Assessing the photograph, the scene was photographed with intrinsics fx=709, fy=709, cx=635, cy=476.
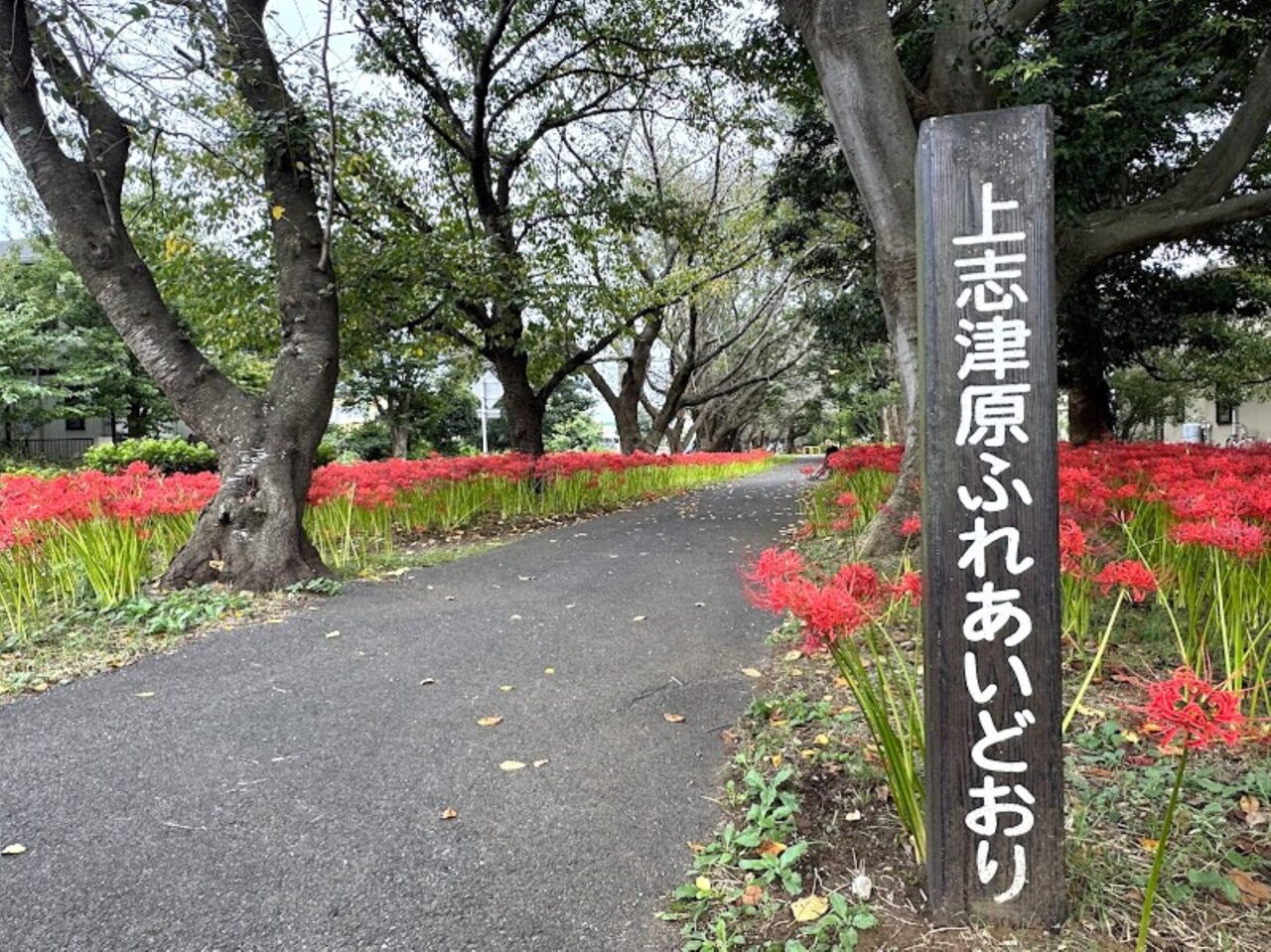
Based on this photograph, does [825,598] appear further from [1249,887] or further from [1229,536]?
[1229,536]

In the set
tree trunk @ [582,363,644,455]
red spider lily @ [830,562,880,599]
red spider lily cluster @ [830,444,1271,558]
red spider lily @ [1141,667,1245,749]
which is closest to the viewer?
red spider lily @ [1141,667,1245,749]

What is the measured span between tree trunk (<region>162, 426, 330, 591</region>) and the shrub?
863 cm

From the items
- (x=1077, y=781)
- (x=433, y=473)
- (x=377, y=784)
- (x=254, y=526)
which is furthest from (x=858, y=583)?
(x=433, y=473)

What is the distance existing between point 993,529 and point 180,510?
559 centimetres

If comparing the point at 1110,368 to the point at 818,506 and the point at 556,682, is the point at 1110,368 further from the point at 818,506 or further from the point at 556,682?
the point at 556,682

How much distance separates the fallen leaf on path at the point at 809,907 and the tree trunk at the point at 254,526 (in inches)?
164

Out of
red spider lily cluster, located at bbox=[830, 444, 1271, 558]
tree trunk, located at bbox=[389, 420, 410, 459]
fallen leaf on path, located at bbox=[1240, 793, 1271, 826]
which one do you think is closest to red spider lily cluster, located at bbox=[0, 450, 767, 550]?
red spider lily cluster, located at bbox=[830, 444, 1271, 558]

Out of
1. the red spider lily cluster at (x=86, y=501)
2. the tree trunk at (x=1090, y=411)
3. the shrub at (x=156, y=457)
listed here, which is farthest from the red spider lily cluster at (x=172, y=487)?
the tree trunk at (x=1090, y=411)

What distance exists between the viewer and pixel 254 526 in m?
4.83

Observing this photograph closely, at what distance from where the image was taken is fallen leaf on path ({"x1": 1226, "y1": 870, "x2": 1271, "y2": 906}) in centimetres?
157

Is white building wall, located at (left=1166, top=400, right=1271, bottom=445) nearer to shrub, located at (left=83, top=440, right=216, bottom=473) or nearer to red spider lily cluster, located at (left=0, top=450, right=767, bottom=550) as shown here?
red spider lily cluster, located at (left=0, top=450, right=767, bottom=550)

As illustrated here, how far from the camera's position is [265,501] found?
4.87m

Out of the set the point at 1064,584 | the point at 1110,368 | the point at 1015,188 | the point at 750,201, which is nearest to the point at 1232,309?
the point at 1110,368

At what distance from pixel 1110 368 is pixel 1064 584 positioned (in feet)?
29.4
